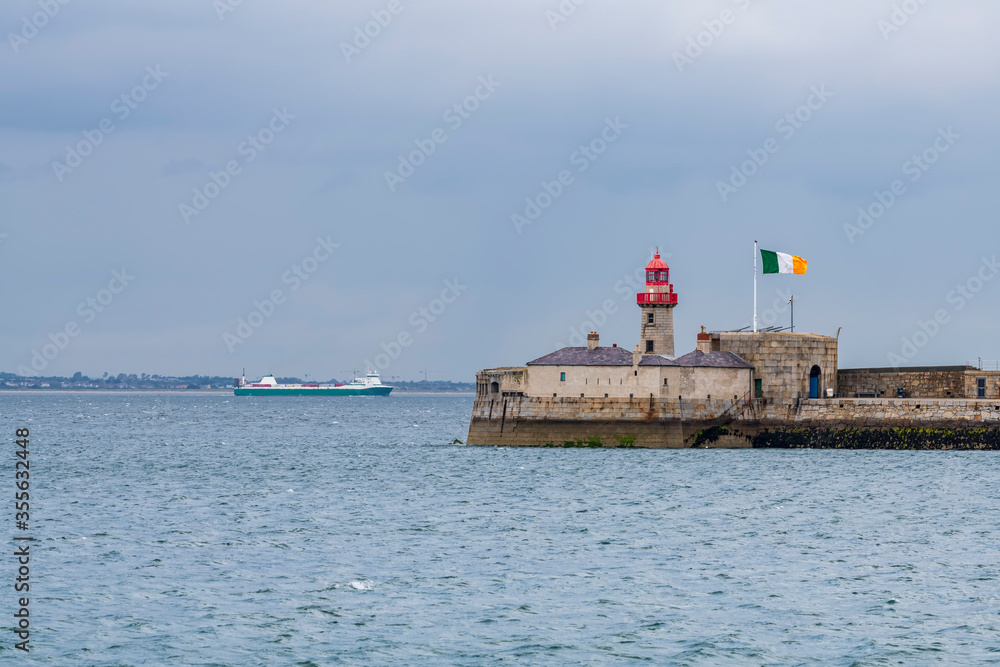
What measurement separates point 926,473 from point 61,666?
43.4 meters

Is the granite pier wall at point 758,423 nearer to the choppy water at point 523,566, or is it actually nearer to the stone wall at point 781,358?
the stone wall at point 781,358

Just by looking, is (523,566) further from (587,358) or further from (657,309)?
(657,309)

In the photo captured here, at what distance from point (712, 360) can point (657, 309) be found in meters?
6.27

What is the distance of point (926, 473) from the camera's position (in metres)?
59.3

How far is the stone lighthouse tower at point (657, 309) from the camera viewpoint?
2881 inches

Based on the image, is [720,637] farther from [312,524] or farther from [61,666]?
[312,524]

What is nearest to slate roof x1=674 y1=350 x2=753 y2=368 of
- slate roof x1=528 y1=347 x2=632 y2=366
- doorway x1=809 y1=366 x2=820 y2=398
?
slate roof x1=528 y1=347 x2=632 y2=366

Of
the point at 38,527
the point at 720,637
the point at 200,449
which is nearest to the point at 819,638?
the point at 720,637

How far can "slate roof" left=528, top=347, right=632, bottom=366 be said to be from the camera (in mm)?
68062

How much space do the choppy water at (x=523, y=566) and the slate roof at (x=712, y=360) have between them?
6.44m

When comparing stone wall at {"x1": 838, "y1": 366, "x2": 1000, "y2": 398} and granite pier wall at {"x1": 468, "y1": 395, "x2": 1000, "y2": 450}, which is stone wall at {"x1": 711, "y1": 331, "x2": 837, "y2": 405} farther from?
stone wall at {"x1": 838, "y1": 366, "x2": 1000, "y2": 398}

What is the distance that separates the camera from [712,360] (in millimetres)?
67938

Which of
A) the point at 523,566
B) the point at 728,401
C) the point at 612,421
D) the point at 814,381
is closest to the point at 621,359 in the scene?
the point at 612,421

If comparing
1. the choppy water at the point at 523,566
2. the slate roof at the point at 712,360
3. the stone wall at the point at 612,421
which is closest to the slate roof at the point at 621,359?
the slate roof at the point at 712,360
